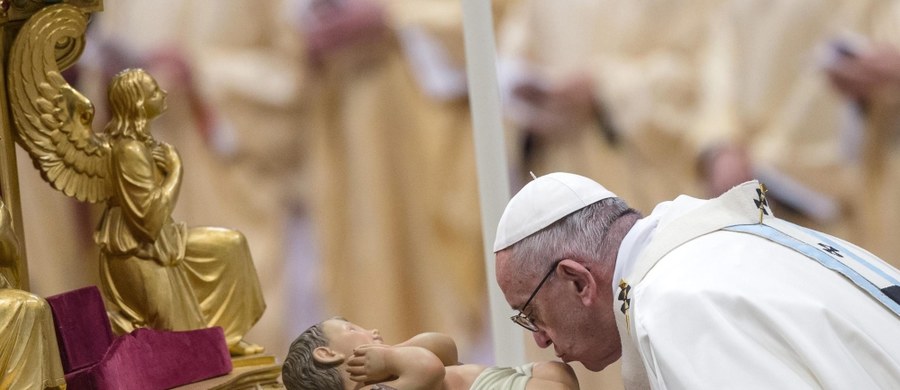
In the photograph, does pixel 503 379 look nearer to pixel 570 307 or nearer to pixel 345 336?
pixel 570 307

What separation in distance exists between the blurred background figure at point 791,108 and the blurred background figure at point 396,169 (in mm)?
1163

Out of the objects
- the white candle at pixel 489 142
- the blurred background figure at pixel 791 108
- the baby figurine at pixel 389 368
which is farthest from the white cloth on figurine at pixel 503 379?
the blurred background figure at pixel 791 108

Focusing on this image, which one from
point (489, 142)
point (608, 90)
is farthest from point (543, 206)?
point (608, 90)

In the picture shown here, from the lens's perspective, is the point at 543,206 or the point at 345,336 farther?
the point at 345,336

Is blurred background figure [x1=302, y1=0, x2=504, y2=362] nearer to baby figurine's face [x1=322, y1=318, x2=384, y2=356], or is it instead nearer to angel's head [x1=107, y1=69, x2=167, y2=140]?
angel's head [x1=107, y1=69, x2=167, y2=140]

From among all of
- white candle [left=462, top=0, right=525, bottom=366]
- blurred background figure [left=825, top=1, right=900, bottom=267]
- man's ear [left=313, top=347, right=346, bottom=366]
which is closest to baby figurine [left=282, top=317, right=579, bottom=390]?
man's ear [left=313, top=347, right=346, bottom=366]

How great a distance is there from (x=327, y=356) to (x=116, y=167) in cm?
113

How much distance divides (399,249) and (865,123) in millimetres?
2320

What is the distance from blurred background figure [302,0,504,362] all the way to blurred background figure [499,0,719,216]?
0.28 meters

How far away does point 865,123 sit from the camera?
19.6 feet

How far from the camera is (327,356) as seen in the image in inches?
135

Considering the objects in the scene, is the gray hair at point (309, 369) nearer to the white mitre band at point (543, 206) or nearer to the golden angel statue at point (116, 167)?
the white mitre band at point (543, 206)

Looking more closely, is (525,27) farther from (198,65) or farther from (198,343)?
(198,343)

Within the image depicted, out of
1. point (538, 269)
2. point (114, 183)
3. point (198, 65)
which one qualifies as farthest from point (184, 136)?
point (538, 269)
